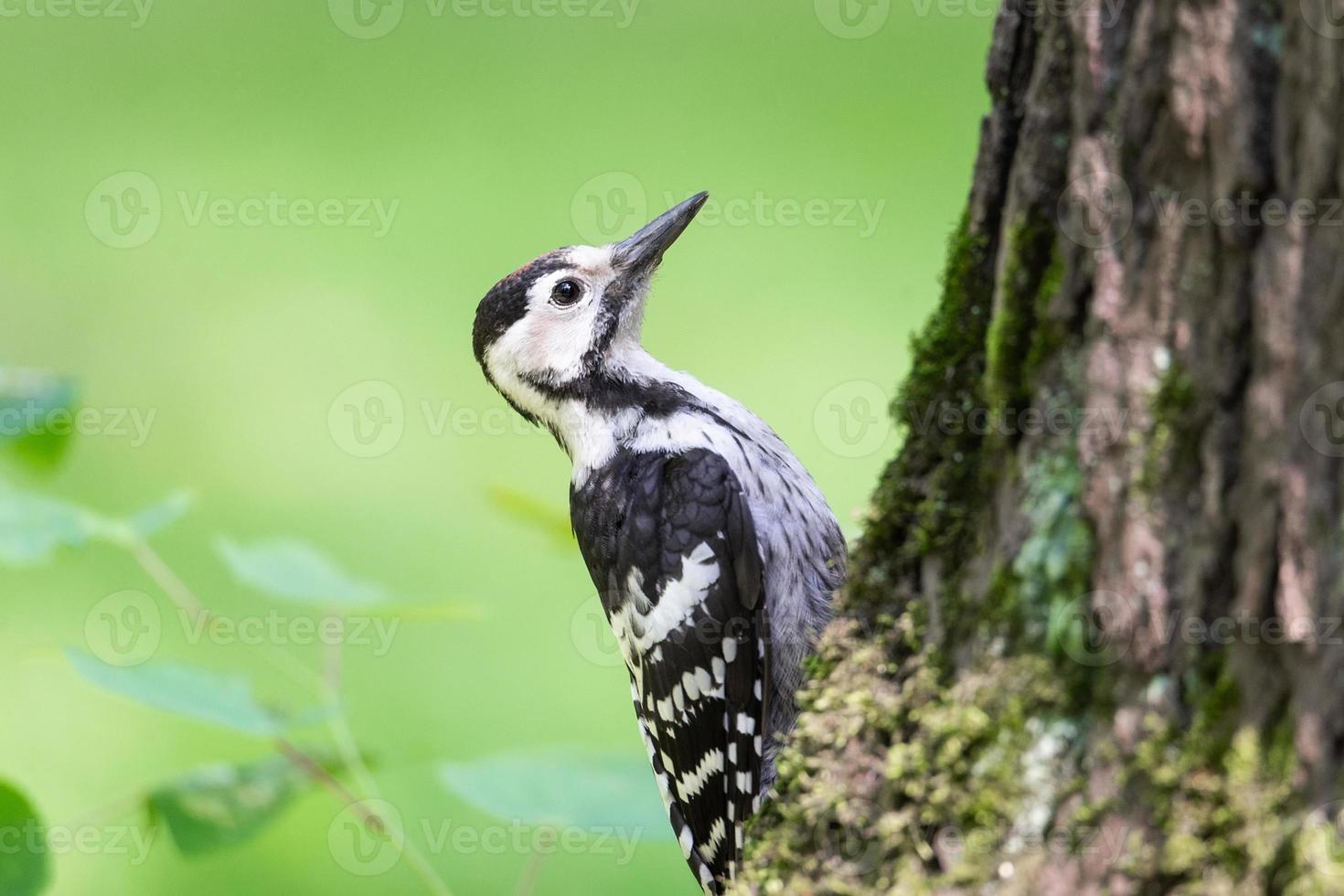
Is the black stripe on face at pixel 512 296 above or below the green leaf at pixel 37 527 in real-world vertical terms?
above

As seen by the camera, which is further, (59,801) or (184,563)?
(184,563)

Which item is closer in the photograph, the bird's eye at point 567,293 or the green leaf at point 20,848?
the green leaf at point 20,848

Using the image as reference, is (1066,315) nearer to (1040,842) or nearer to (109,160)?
(1040,842)

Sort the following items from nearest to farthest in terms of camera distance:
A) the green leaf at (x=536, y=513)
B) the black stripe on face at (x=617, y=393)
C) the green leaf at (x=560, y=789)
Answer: the green leaf at (x=560, y=789)
the green leaf at (x=536, y=513)
the black stripe on face at (x=617, y=393)

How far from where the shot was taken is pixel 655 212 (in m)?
5.13

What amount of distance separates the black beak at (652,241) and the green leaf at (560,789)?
120 cm

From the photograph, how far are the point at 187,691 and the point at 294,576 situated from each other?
28 centimetres

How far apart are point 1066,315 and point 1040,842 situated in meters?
0.54

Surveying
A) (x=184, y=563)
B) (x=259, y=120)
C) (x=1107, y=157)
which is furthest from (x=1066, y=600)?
(x=259, y=120)

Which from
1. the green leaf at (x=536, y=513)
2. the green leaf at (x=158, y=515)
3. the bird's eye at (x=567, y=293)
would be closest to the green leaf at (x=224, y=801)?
the green leaf at (x=158, y=515)

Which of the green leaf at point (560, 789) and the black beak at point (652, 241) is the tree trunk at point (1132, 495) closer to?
the green leaf at point (560, 789)

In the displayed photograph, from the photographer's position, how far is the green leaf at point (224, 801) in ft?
7.98

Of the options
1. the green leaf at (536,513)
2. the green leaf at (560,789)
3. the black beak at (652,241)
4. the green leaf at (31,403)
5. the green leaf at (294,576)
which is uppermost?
the black beak at (652,241)

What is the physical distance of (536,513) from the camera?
2.62 metres
